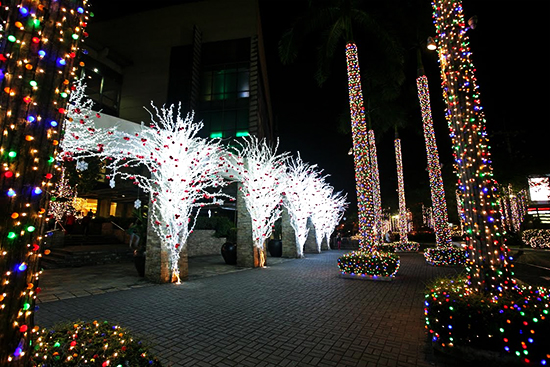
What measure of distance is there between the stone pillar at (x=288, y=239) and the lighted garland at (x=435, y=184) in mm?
7903

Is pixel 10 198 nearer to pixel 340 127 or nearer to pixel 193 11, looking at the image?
pixel 340 127

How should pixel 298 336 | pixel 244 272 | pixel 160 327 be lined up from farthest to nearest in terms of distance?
pixel 244 272 → pixel 160 327 → pixel 298 336

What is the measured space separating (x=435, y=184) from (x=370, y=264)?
6.30 metres

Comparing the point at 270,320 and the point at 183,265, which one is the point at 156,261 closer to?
the point at 183,265

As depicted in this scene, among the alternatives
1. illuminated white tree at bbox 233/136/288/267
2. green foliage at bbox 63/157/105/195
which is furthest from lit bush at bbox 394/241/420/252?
green foliage at bbox 63/157/105/195

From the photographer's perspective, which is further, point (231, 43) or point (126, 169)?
point (231, 43)

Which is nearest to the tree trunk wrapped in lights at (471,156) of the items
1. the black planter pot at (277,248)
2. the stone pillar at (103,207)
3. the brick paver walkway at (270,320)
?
the brick paver walkway at (270,320)

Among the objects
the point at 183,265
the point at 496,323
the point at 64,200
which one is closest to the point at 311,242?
the point at 183,265

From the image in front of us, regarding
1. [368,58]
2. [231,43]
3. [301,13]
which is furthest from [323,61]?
[231,43]

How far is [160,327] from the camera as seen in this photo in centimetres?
469

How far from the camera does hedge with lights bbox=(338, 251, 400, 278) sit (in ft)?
29.2

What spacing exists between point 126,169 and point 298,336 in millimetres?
16699

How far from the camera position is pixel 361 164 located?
10008 millimetres

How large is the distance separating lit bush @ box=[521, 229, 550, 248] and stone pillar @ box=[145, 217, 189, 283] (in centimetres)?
2263
